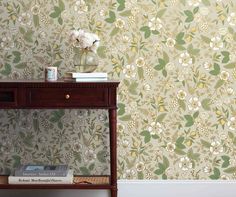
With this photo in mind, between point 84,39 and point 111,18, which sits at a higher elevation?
point 111,18

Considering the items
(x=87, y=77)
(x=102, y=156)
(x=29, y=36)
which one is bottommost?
(x=102, y=156)

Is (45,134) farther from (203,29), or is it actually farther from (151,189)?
(203,29)

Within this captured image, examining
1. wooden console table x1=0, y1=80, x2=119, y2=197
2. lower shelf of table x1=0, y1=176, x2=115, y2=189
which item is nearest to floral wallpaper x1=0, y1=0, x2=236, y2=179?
lower shelf of table x1=0, y1=176, x2=115, y2=189

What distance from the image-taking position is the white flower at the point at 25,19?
8.66 feet

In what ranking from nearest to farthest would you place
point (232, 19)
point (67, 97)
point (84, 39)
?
point (67, 97) < point (84, 39) < point (232, 19)

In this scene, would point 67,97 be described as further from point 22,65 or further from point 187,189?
point 187,189

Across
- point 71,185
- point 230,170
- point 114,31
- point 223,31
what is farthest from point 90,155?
point 223,31

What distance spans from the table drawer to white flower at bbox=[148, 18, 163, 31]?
630 millimetres

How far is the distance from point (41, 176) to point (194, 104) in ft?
3.68

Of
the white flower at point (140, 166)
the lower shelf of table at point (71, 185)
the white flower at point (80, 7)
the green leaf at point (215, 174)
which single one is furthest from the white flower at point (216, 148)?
the white flower at point (80, 7)

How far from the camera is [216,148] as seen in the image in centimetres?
269

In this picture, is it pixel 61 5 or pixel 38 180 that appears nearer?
pixel 38 180

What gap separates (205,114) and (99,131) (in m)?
0.74

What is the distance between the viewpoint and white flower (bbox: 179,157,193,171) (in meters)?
2.70
